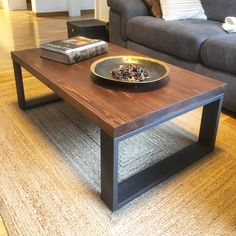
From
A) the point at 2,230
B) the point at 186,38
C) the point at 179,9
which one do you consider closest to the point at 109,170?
the point at 2,230

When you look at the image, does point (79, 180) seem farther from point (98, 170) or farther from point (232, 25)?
point (232, 25)

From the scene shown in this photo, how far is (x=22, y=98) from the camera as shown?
180cm

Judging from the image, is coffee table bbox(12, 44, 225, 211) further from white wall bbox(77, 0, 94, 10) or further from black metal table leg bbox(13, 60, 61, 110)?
white wall bbox(77, 0, 94, 10)

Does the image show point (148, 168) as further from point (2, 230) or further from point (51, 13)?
point (51, 13)

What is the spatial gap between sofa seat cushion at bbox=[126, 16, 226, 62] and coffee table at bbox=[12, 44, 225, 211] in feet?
1.94

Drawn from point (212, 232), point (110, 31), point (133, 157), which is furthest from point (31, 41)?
point (212, 232)

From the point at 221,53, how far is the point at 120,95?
915mm

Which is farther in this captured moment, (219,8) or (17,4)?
(17,4)

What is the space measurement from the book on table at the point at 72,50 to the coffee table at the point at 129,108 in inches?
1.4

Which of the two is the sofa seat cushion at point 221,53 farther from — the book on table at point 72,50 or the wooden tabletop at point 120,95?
the book on table at point 72,50

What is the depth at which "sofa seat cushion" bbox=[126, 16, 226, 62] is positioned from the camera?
1883 millimetres

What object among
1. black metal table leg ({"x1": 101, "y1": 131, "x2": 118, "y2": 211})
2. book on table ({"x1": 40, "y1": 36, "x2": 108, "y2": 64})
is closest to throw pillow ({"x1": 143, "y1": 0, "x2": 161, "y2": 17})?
book on table ({"x1": 40, "y1": 36, "x2": 108, "y2": 64})

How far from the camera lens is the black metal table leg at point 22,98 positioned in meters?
1.73

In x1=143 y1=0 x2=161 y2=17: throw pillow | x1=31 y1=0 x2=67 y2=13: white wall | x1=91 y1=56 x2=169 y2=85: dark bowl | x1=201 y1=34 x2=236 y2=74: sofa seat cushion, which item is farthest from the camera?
x1=31 y1=0 x2=67 y2=13: white wall
